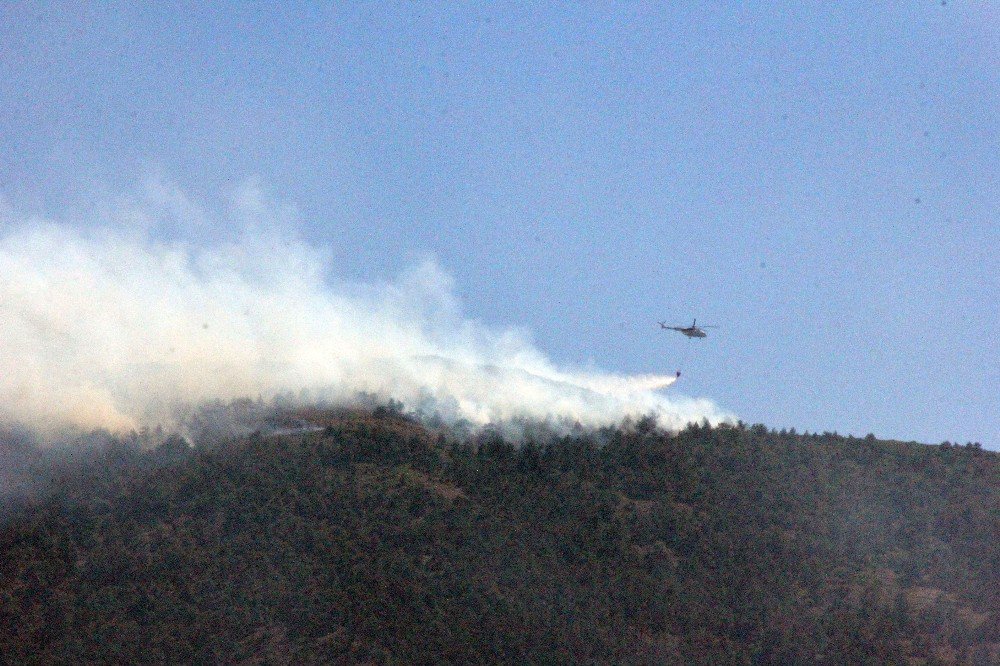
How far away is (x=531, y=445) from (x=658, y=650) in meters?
31.4

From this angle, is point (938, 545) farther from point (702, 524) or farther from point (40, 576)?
point (40, 576)

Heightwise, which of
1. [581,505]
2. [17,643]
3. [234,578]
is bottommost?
[17,643]

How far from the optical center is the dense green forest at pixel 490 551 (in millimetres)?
98812

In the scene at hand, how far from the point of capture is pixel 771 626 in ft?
336

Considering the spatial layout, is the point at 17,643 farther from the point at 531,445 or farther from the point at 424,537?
the point at 531,445

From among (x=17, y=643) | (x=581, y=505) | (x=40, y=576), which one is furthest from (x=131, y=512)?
(x=581, y=505)

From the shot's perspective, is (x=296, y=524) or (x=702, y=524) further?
(x=702, y=524)

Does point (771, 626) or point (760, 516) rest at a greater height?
point (760, 516)

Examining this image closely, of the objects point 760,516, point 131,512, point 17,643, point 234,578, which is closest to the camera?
point 17,643

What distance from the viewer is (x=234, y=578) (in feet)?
340

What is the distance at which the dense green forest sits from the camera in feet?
324

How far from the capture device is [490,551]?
356 ft

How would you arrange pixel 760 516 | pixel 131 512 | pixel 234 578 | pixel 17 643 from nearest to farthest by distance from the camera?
pixel 17 643 → pixel 234 578 → pixel 131 512 → pixel 760 516

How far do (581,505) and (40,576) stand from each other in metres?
39.1
